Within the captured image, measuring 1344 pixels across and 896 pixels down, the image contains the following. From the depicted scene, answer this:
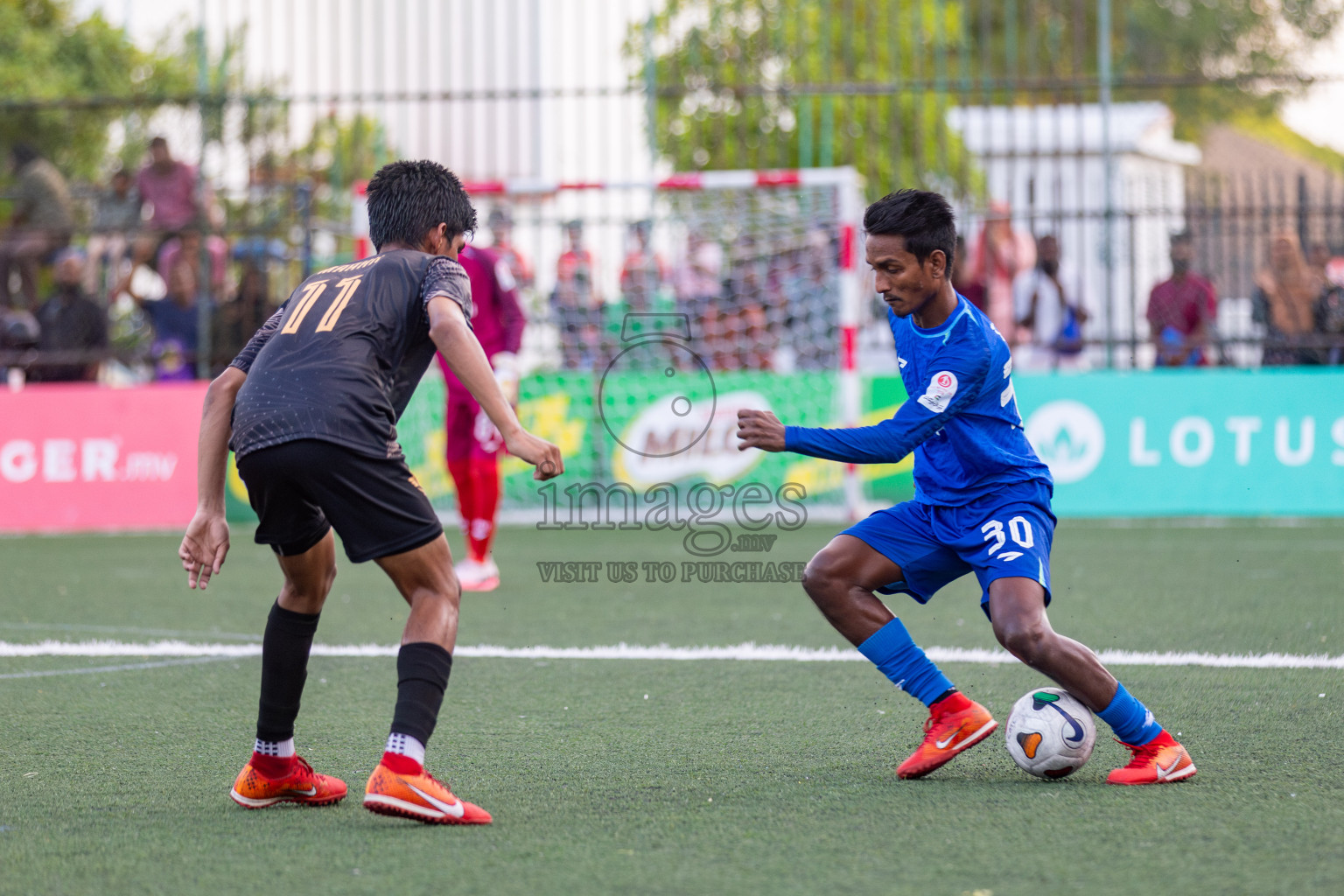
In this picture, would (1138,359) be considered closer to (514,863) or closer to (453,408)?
(453,408)

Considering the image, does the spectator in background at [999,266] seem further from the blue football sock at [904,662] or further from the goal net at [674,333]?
the blue football sock at [904,662]

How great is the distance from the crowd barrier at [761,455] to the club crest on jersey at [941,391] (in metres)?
8.11

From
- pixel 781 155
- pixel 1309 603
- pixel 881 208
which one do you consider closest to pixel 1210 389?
pixel 1309 603

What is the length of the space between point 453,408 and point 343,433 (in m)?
5.10

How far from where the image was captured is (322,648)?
6656 mm

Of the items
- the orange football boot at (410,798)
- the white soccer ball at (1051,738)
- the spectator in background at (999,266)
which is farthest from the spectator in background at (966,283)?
the orange football boot at (410,798)

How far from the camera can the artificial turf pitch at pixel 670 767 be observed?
3264 millimetres

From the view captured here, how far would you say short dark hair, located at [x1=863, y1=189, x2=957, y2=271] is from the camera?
4.26 metres

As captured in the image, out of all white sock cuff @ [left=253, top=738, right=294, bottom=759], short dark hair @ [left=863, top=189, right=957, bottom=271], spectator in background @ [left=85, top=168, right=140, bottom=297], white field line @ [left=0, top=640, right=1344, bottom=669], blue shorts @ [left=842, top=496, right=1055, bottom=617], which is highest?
spectator in background @ [left=85, top=168, right=140, bottom=297]

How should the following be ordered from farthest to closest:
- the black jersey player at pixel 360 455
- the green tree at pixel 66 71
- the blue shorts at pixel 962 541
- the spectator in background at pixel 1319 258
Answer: the green tree at pixel 66 71
the spectator in background at pixel 1319 258
the blue shorts at pixel 962 541
the black jersey player at pixel 360 455

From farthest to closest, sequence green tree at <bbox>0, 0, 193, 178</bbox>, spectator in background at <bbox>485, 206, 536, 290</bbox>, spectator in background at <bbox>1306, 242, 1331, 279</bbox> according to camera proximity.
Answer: green tree at <bbox>0, 0, 193, 178</bbox>
spectator in background at <bbox>485, 206, 536, 290</bbox>
spectator in background at <bbox>1306, 242, 1331, 279</bbox>

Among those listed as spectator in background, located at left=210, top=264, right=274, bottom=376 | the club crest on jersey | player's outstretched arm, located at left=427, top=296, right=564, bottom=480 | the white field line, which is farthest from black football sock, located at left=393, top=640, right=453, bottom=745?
spectator in background, located at left=210, top=264, right=274, bottom=376

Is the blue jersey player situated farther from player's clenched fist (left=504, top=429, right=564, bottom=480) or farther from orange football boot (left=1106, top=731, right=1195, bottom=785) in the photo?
player's clenched fist (left=504, top=429, right=564, bottom=480)

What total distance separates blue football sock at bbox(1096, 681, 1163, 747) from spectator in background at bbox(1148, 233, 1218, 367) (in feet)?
29.4
